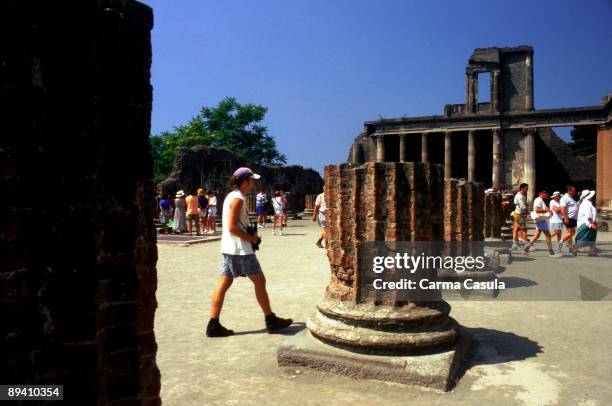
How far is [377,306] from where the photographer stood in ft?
12.5

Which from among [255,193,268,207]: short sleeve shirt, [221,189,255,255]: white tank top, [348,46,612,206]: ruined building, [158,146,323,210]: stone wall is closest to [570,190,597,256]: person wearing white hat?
[221,189,255,255]: white tank top

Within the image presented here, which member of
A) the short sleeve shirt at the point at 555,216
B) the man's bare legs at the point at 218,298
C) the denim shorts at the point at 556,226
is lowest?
the man's bare legs at the point at 218,298

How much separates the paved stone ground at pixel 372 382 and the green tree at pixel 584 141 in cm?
4676

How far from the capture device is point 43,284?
5.16 feet

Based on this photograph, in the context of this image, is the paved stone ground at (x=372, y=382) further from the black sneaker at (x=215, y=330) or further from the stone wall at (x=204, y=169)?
the stone wall at (x=204, y=169)

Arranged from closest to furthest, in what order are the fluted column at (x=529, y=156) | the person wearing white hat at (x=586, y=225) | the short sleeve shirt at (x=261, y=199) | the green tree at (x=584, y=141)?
the person wearing white hat at (x=586, y=225) < the short sleeve shirt at (x=261, y=199) < the fluted column at (x=529, y=156) < the green tree at (x=584, y=141)

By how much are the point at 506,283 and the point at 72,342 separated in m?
6.52

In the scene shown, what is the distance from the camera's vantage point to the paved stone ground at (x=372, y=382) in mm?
3078

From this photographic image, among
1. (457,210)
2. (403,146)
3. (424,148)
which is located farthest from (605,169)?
(457,210)

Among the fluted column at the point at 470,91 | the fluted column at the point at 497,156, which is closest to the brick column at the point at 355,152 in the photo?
the fluted column at the point at 470,91

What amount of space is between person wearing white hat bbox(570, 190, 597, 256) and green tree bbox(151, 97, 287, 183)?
38896 millimetres

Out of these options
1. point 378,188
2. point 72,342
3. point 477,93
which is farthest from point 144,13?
point 477,93

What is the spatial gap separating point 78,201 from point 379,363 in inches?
98.8

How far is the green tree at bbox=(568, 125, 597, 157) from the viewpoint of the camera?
1832 inches
